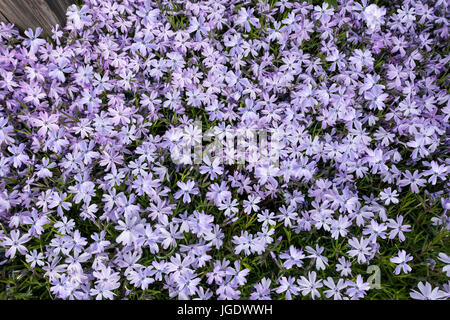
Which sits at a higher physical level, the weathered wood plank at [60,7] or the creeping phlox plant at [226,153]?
the weathered wood plank at [60,7]

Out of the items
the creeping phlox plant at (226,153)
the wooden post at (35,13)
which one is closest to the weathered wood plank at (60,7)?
the wooden post at (35,13)

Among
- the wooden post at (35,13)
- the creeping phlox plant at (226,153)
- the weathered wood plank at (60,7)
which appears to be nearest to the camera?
the creeping phlox plant at (226,153)

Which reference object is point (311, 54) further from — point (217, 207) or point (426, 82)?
point (217, 207)

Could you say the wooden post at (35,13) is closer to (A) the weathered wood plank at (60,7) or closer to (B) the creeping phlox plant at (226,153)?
(A) the weathered wood plank at (60,7)

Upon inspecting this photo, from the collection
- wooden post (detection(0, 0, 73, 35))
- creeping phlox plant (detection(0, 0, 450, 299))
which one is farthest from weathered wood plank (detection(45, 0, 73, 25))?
creeping phlox plant (detection(0, 0, 450, 299))

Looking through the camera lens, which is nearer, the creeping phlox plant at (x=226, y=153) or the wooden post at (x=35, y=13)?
the creeping phlox plant at (x=226, y=153)

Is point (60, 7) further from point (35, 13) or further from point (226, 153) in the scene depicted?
point (226, 153)

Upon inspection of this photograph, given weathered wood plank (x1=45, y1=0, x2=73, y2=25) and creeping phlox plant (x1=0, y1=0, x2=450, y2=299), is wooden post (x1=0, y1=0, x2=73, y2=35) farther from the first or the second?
creeping phlox plant (x1=0, y1=0, x2=450, y2=299)
